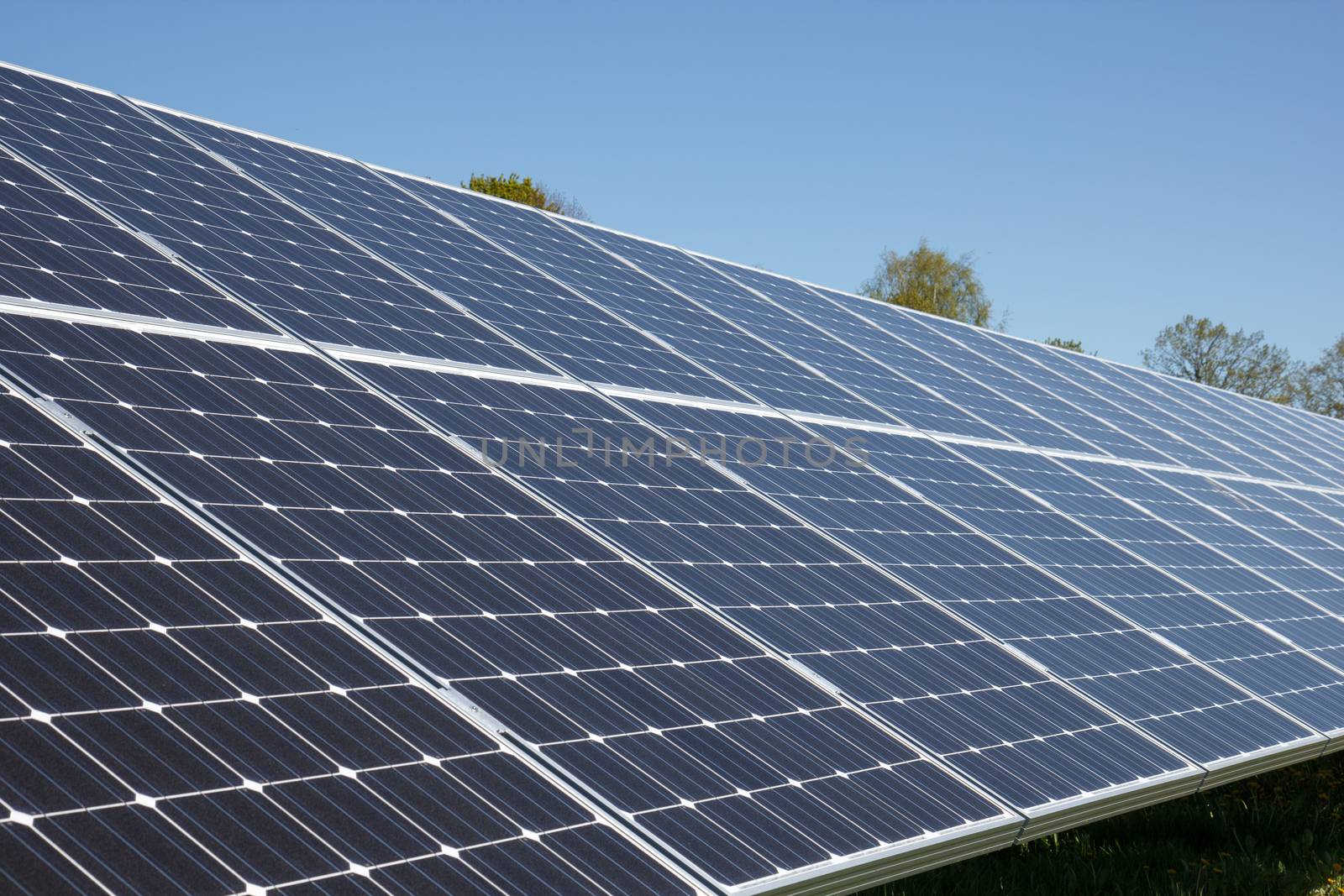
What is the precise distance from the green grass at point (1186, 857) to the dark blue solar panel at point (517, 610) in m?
6.09

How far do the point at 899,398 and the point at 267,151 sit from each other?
8467 mm

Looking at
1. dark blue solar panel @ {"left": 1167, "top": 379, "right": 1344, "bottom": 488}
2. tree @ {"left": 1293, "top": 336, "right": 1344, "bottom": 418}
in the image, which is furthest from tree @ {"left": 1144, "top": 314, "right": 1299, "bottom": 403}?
dark blue solar panel @ {"left": 1167, "top": 379, "right": 1344, "bottom": 488}

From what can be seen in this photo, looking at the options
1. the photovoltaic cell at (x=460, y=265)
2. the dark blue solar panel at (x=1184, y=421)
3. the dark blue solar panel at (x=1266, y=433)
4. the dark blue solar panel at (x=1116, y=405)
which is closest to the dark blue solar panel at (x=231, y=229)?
the photovoltaic cell at (x=460, y=265)

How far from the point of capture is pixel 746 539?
34.9ft

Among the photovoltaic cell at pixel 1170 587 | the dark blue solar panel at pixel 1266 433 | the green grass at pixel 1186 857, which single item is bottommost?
the green grass at pixel 1186 857

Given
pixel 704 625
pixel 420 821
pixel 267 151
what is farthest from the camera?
pixel 267 151

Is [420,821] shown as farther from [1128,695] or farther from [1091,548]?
[1091,548]

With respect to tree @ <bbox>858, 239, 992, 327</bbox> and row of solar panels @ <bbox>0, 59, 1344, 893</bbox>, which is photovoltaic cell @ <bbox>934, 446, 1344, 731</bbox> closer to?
row of solar panels @ <bbox>0, 59, 1344, 893</bbox>

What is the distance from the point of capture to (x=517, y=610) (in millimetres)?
7875

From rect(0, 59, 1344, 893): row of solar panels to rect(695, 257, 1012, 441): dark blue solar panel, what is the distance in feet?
1.15

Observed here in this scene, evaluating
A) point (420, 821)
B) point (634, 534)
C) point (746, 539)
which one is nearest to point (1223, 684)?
point (746, 539)

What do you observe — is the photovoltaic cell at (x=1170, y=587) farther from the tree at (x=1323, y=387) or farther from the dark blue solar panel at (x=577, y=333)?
the tree at (x=1323, y=387)

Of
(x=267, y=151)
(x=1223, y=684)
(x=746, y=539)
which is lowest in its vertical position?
(x=1223, y=684)

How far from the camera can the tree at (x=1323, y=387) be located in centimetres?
9500
